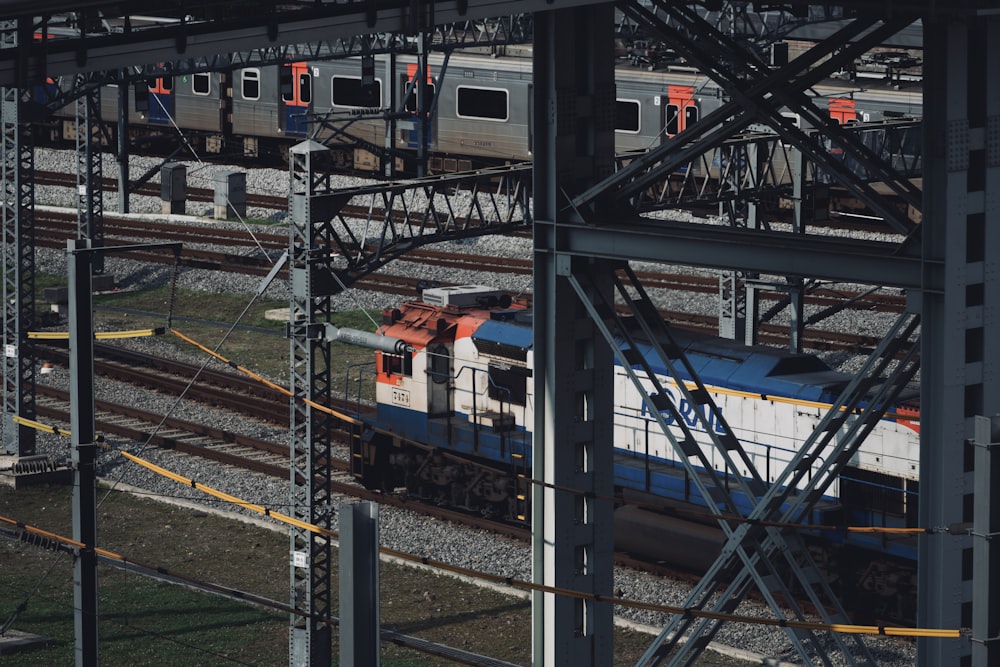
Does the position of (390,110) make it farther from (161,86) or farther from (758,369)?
(758,369)

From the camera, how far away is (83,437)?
15406 mm

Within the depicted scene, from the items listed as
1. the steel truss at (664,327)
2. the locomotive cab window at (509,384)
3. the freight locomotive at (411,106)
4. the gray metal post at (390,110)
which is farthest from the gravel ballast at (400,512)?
the steel truss at (664,327)

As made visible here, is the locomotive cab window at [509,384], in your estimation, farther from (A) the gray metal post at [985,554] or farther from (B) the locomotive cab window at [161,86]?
(B) the locomotive cab window at [161,86]

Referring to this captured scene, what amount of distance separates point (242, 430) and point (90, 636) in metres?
15.4

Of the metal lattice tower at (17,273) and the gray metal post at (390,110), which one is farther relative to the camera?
the gray metal post at (390,110)

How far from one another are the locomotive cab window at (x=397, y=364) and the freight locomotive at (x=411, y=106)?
12867 millimetres

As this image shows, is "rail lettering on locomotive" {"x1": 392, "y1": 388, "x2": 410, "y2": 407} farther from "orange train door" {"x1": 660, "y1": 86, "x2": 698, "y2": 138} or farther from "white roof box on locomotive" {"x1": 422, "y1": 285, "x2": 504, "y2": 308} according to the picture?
"orange train door" {"x1": 660, "y1": 86, "x2": 698, "y2": 138}

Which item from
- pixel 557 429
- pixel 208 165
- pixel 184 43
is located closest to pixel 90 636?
pixel 557 429

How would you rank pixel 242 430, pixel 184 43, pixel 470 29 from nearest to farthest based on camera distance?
1. pixel 184 43
2. pixel 242 430
3. pixel 470 29

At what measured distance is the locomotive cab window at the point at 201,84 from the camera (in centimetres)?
5634

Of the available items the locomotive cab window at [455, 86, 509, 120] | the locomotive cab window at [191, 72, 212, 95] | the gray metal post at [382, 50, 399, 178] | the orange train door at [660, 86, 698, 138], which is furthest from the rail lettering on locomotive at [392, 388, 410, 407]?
the locomotive cab window at [191, 72, 212, 95]

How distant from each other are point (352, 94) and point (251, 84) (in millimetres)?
4209

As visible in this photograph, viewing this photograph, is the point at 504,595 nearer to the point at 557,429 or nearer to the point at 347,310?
the point at 557,429

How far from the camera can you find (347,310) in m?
38.7
